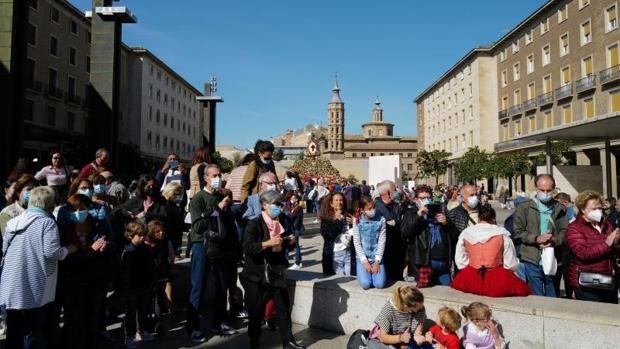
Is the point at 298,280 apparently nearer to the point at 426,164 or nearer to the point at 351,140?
the point at 426,164

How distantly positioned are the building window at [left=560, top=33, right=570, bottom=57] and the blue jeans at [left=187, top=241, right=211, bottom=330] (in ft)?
146

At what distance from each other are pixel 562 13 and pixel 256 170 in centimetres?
4475

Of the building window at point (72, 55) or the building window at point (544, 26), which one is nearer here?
the building window at point (72, 55)

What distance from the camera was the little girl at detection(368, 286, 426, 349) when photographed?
411 cm

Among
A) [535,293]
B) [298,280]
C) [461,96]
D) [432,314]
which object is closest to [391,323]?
[432,314]

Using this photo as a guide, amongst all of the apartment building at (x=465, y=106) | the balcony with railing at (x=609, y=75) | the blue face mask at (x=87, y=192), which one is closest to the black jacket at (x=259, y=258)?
the blue face mask at (x=87, y=192)

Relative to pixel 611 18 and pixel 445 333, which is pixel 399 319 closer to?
pixel 445 333

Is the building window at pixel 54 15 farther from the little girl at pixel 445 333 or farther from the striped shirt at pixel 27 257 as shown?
the little girl at pixel 445 333

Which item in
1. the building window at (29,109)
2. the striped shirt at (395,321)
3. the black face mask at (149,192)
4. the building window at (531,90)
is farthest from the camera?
the building window at (531,90)

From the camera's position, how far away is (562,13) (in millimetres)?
41625

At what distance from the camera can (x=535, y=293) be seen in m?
5.36

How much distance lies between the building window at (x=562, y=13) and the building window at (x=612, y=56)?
22.9 ft

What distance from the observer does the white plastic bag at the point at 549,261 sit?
518 cm

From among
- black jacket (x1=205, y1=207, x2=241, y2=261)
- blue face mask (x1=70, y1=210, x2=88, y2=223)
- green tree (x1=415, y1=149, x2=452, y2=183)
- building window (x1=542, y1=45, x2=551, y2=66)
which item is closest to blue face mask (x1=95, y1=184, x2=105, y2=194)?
blue face mask (x1=70, y1=210, x2=88, y2=223)
